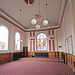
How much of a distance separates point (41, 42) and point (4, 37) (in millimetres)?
5342

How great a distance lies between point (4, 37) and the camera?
23.9 ft

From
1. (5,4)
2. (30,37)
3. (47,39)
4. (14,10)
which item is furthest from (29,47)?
(5,4)

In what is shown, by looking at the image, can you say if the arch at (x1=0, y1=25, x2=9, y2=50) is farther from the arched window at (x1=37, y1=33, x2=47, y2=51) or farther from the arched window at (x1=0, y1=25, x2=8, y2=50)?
the arched window at (x1=37, y1=33, x2=47, y2=51)

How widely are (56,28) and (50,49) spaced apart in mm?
3029

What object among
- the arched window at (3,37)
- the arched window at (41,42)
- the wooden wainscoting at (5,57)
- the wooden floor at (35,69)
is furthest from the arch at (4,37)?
the arched window at (41,42)

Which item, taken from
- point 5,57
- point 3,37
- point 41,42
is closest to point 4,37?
point 3,37

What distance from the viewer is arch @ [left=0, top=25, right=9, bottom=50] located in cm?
696

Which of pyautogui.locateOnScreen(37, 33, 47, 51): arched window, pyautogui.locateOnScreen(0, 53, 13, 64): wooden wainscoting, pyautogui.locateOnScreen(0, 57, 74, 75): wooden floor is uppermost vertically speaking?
pyautogui.locateOnScreen(37, 33, 47, 51): arched window

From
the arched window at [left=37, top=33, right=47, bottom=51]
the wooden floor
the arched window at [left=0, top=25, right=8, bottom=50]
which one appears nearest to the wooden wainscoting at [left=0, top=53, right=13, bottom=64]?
the arched window at [left=0, top=25, right=8, bottom=50]

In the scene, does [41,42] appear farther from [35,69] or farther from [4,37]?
[35,69]

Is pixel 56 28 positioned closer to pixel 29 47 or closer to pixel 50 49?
pixel 50 49

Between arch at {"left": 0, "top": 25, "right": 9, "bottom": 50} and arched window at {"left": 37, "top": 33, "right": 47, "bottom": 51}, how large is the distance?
4.88 m

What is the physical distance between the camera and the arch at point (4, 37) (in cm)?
696

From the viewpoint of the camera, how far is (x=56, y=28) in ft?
33.5
